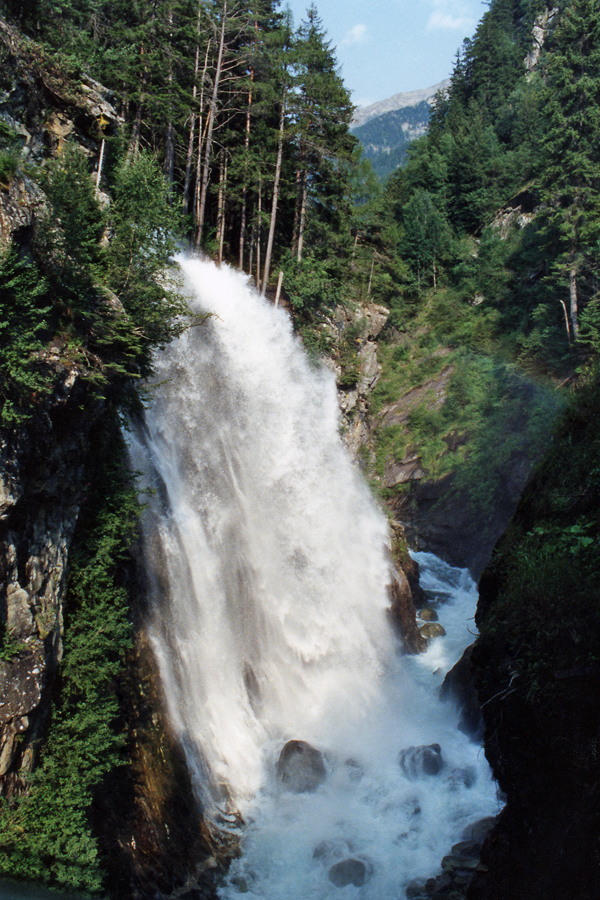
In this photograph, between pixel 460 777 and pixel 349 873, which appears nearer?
pixel 349 873

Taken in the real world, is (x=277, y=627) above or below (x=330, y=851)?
above

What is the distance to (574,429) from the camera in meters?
10.5

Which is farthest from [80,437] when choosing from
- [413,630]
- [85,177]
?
[413,630]

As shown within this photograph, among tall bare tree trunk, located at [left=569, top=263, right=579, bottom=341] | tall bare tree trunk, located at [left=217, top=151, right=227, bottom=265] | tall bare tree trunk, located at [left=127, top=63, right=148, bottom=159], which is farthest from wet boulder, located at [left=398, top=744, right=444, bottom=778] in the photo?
tall bare tree trunk, located at [left=127, top=63, right=148, bottom=159]

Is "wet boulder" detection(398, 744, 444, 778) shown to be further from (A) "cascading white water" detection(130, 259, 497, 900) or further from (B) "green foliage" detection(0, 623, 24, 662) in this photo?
(B) "green foliage" detection(0, 623, 24, 662)

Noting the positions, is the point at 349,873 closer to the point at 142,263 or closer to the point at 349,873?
the point at 349,873

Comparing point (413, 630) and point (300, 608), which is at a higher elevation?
point (300, 608)

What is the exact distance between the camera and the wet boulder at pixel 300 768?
44.4ft

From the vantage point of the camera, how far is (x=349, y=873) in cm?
1139

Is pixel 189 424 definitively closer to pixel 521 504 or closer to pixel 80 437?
pixel 80 437

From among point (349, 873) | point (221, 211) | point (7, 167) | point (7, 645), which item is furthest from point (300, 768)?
point (221, 211)

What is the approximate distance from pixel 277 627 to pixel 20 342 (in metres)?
11.5

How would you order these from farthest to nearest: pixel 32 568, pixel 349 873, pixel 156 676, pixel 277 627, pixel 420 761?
pixel 277 627 < pixel 420 761 < pixel 156 676 < pixel 349 873 < pixel 32 568

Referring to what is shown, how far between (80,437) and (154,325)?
339 centimetres
